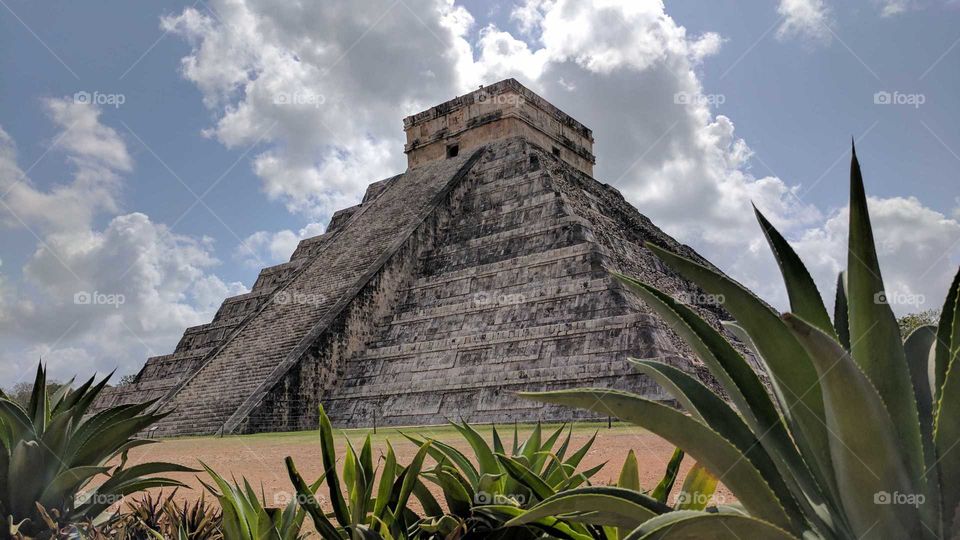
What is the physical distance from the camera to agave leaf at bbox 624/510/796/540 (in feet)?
4.53

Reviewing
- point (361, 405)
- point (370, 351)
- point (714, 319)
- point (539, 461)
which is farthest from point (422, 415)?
point (539, 461)

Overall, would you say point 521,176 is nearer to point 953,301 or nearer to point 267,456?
point 267,456

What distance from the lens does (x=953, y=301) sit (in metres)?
1.57

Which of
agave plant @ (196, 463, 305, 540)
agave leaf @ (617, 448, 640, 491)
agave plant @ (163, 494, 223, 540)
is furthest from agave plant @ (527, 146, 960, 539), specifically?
agave plant @ (163, 494, 223, 540)

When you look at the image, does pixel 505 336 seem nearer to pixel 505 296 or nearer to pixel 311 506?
pixel 505 296

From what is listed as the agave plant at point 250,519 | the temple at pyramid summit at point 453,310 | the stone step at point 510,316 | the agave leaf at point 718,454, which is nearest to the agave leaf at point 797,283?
the agave leaf at point 718,454

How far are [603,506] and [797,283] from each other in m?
0.64

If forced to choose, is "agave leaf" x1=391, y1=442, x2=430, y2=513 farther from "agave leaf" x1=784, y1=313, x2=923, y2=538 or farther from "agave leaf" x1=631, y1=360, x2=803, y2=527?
"agave leaf" x1=784, y1=313, x2=923, y2=538

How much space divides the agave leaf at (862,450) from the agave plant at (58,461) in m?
2.44

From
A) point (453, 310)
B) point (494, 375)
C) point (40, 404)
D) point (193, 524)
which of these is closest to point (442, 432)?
point (494, 375)

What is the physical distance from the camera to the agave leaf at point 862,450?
1.31 m

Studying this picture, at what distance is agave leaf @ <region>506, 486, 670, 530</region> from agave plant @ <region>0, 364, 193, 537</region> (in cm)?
191

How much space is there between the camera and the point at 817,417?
1.49 meters

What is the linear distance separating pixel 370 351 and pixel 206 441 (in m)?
3.93
